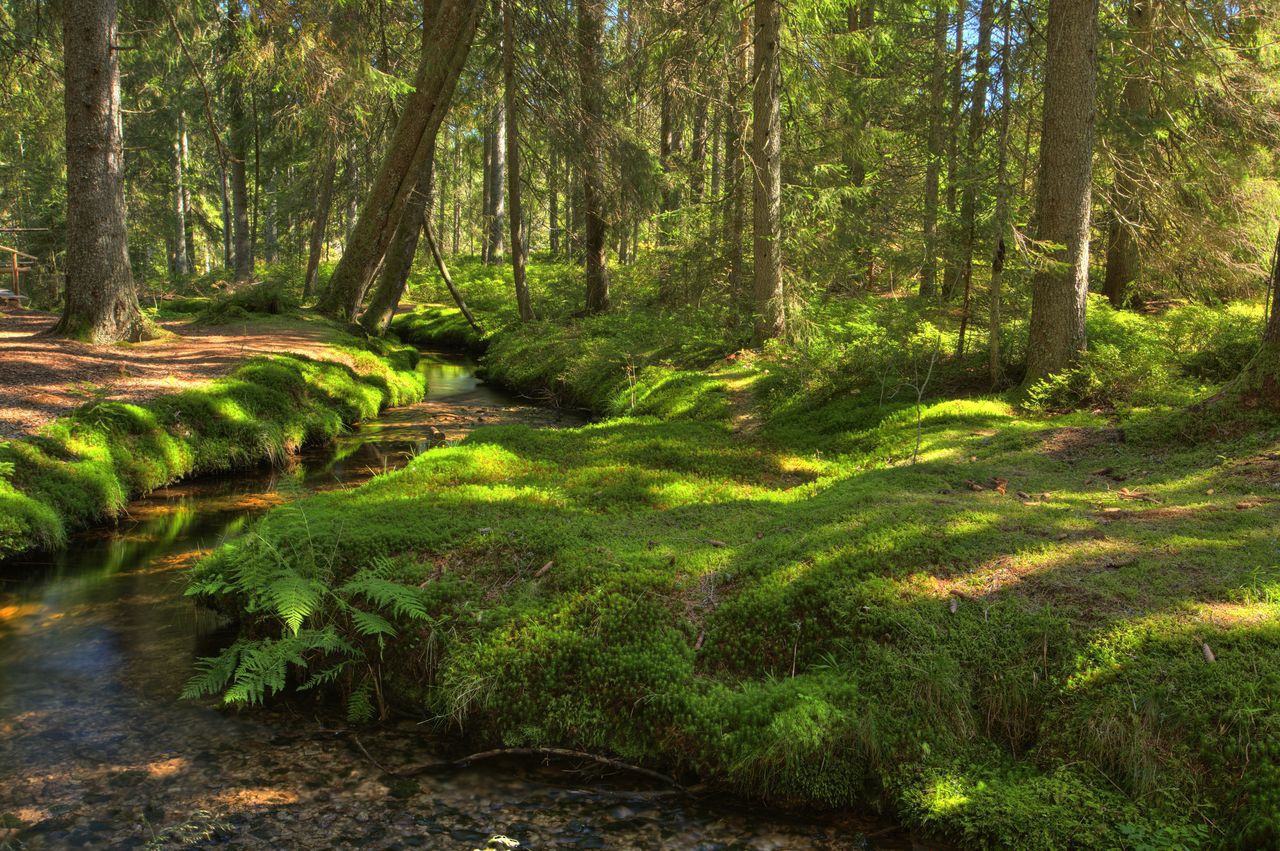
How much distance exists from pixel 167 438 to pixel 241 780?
6655mm

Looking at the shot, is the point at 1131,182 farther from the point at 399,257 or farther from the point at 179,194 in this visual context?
the point at 179,194

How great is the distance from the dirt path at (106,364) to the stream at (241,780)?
13.5 feet

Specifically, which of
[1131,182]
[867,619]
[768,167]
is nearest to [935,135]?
[1131,182]

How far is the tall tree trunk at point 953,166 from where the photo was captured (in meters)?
9.30

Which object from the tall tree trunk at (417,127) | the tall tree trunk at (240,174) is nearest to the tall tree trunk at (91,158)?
the tall tree trunk at (417,127)

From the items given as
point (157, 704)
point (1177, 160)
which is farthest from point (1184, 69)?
point (157, 704)

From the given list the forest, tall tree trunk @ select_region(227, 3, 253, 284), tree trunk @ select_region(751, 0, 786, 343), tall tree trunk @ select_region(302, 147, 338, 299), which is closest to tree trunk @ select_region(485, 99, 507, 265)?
tall tree trunk @ select_region(302, 147, 338, 299)

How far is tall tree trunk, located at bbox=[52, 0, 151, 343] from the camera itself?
12.0 m

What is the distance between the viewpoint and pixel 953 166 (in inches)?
377

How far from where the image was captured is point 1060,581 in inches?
171

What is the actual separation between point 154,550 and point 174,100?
3141cm

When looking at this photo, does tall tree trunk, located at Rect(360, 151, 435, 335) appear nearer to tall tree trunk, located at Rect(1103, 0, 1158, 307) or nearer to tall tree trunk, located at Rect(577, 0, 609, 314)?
tall tree trunk, located at Rect(577, 0, 609, 314)

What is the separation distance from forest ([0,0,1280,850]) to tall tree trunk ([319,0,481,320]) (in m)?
0.08

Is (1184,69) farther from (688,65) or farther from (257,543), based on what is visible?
(257,543)
